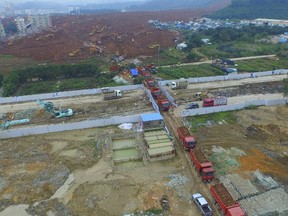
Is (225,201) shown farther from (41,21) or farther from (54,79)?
(41,21)

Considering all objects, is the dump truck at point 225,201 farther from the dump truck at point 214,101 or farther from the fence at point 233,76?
the fence at point 233,76

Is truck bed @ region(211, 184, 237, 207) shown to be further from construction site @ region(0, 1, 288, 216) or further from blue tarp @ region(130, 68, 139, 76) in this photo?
blue tarp @ region(130, 68, 139, 76)

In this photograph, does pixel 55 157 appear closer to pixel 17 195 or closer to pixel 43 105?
pixel 17 195

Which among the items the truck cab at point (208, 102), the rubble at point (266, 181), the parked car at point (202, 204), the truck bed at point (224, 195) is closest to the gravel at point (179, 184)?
the parked car at point (202, 204)

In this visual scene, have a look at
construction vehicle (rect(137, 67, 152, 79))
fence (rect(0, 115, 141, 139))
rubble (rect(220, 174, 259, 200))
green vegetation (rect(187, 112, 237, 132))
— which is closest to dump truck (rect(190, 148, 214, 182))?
rubble (rect(220, 174, 259, 200))

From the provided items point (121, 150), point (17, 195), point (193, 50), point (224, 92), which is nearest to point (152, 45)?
point (193, 50)
